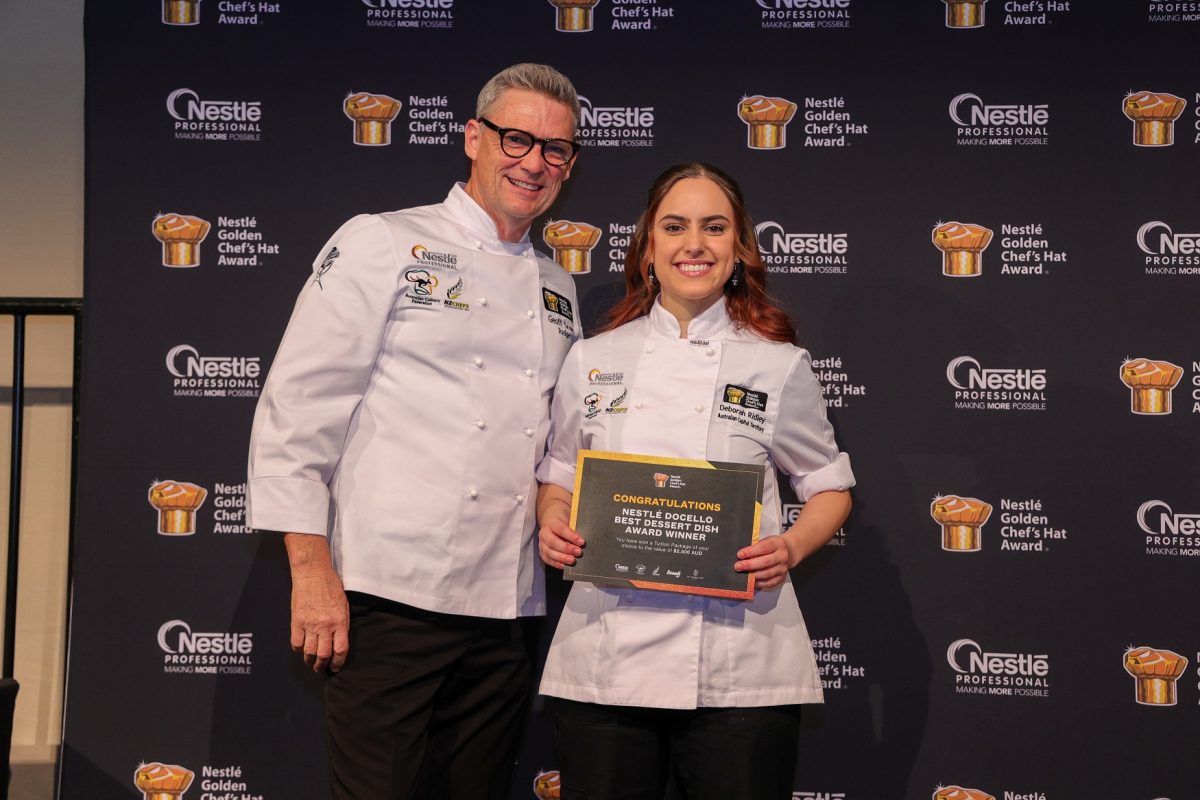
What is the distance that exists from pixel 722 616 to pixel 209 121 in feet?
7.34

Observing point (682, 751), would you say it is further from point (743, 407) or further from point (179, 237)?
point (179, 237)

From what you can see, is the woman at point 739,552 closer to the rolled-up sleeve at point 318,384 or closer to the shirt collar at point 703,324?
the shirt collar at point 703,324

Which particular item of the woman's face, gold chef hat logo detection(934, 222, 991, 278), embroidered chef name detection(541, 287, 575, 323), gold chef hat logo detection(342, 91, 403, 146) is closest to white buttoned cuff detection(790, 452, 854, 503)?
the woman's face

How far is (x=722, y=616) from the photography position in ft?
6.67

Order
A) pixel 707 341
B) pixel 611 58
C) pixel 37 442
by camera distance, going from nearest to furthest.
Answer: pixel 707 341 → pixel 611 58 → pixel 37 442

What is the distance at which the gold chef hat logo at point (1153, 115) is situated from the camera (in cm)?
297

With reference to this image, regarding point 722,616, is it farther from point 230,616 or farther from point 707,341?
point 230,616

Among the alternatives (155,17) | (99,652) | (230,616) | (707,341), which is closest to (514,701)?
(707,341)

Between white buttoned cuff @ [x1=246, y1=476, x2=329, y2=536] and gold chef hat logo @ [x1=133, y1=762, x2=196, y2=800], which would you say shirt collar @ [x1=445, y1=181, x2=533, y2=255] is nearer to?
white buttoned cuff @ [x1=246, y1=476, x2=329, y2=536]

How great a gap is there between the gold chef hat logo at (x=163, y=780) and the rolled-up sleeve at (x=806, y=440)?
2065 mm

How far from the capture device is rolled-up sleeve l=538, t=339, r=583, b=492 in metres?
2.25

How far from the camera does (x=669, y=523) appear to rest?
2.00 meters

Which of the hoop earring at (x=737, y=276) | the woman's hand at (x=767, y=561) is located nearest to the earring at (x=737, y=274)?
the hoop earring at (x=737, y=276)

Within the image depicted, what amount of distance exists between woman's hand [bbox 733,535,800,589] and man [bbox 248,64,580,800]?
549 mm
